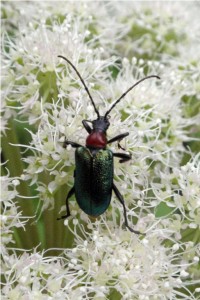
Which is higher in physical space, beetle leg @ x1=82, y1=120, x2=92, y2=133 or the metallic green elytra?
beetle leg @ x1=82, y1=120, x2=92, y2=133

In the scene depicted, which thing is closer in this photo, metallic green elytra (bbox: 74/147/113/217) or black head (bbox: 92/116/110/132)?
metallic green elytra (bbox: 74/147/113/217)

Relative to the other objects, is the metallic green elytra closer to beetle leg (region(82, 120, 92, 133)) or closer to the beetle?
the beetle

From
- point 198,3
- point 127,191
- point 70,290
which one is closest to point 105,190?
point 127,191

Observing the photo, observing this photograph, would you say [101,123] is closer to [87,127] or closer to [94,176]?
[87,127]

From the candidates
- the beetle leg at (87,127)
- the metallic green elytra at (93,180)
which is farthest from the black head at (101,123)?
the metallic green elytra at (93,180)

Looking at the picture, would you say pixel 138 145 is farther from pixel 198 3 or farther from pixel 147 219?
pixel 198 3

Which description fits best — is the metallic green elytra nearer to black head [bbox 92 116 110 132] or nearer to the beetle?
the beetle

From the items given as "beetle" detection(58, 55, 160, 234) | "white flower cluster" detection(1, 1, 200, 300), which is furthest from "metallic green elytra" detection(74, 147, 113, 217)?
"white flower cluster" detection(1, 1, 200, 300)
